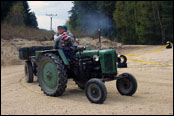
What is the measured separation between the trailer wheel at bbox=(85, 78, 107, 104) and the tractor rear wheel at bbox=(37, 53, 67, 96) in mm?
780

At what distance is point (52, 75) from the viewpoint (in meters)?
7.15

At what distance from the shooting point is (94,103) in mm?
6086

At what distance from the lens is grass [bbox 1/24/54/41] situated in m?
21.8

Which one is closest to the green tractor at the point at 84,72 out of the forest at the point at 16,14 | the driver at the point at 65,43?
the driver at the point at 65,43

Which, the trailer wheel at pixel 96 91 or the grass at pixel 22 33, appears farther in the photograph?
the grass at pixel 22 33

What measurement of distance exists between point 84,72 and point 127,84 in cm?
119

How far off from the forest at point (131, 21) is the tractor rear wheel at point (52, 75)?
2226 cm

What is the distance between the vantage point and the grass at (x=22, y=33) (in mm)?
21750

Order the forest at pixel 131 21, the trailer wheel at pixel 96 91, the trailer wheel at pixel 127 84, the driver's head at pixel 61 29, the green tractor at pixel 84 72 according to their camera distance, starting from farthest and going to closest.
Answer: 1. the forest at pixel 131 21
2. the driver's head at pixel 61 29
3. the trailer wheel at pixel 127 84
4. the green tractor at pixel 84 72
5. the trailer wheel at pixel 96 91

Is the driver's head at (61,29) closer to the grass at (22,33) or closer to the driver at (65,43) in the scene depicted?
the driver at (65,43)

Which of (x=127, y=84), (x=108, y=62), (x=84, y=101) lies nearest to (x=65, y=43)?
(x=108, y=62)

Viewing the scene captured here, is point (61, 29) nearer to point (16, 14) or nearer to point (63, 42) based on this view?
point (63, 42)

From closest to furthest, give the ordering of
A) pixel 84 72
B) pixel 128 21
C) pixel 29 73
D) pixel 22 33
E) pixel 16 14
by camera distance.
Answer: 1. pixel 84 72
2. pixel 29 73
3. pixel 16 14
4. pixel 22 33
5. pixel 128 21

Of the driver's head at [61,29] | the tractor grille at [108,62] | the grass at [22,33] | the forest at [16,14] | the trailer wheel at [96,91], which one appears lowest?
the trailer wheel at [96,91]
